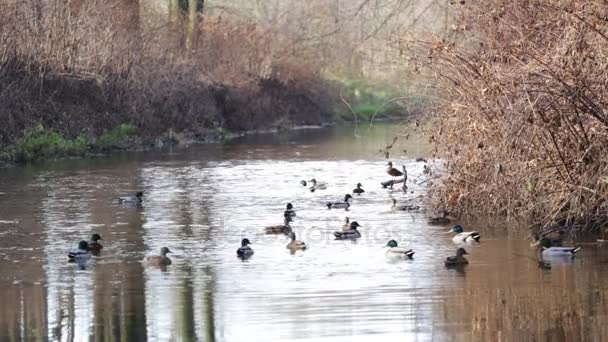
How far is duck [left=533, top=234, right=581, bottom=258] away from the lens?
15.4 metres

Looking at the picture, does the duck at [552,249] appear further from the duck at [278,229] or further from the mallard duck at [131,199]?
the mallard duck at [131,199]

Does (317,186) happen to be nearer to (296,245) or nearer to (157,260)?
(296,245)

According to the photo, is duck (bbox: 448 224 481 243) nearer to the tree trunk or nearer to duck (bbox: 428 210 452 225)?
duck (bbox: 428 210 452 225)

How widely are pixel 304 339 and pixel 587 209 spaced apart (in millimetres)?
7046

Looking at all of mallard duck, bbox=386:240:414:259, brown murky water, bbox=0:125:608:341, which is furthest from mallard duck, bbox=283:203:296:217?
mallard duck, bbox=386:240:414:259

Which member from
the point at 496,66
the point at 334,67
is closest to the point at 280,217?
the point at 496,66

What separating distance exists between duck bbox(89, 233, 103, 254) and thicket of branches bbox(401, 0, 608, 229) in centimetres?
522

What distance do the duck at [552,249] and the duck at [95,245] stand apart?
5661 millimetres

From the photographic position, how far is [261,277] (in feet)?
47.8

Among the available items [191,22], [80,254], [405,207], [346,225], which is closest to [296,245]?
[346,225]

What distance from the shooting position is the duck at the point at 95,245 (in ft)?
53.5

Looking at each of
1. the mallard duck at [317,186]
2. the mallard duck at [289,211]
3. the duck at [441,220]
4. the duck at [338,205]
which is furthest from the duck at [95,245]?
the mallard duck at [317,186]

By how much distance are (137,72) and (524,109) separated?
887 inches

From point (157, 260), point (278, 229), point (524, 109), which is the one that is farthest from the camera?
point (278, 229)
